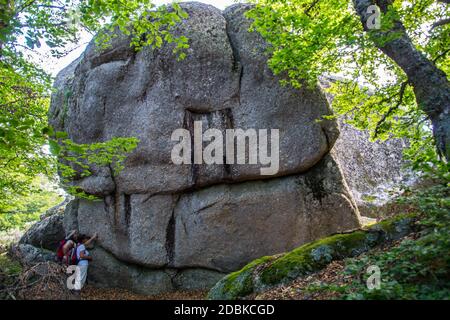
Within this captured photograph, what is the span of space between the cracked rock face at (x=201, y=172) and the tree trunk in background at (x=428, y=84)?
4.87 metres

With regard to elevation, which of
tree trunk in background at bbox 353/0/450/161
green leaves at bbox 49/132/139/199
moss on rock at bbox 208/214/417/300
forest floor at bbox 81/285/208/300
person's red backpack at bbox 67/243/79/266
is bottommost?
forest floor at bbox 81/285/208/300

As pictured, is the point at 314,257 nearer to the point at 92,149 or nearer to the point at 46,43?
the point at 92,149

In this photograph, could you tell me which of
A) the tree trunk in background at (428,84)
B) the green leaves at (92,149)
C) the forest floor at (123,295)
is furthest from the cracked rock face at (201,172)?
the tree trunk in background at (428,84)

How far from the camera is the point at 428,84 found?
273 inches

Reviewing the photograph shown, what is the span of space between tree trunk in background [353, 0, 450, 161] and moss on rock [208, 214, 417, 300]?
1.73 meters

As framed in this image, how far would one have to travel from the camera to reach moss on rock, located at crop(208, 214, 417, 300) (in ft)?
21.4

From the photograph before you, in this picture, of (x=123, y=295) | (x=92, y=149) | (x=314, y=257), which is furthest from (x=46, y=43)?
(x=123, y=295)

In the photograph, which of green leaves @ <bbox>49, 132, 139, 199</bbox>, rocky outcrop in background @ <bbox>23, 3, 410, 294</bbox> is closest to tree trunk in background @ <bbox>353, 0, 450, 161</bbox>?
rocky outcrop in background @ <bbox>23, 3, 410, 294</bbox>

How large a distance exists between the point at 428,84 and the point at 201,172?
795 centimetres

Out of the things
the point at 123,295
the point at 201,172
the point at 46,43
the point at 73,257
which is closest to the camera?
the point at 46,43

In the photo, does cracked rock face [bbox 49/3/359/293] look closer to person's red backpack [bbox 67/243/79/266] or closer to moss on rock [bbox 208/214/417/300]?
person's red backpack [bbox 67/243/79/266]

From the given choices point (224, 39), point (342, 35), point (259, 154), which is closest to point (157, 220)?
point (259, 154)

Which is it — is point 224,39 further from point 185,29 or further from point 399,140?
point 399,140
